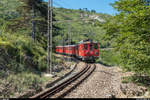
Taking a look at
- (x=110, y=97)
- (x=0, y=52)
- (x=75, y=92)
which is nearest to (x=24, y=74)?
(x=0, y=52)

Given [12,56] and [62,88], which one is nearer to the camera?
[62,88]

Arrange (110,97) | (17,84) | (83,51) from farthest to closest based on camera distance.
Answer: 1. (83,51)
2. (17,84)
3. (110,97)

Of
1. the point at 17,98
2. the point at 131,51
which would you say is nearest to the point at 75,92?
the point at 17,98

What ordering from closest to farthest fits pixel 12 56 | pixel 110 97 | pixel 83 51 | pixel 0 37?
pixel 110 97 < pixel 12 56 < pixel 0 37 < pixel 83 51

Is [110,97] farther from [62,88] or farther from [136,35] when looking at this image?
[136,35]

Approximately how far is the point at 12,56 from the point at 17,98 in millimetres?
4400

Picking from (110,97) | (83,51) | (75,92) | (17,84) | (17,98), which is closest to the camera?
(17,98)

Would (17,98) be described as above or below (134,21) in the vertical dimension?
below

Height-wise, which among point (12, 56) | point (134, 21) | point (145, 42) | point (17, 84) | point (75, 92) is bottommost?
point (75, 92)

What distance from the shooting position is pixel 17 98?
639 centimetres

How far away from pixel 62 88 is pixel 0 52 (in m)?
4.51

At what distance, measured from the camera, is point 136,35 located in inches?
317

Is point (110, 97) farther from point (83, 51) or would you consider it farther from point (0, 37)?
point (83, 51)

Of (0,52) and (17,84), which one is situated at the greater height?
(0,52)
